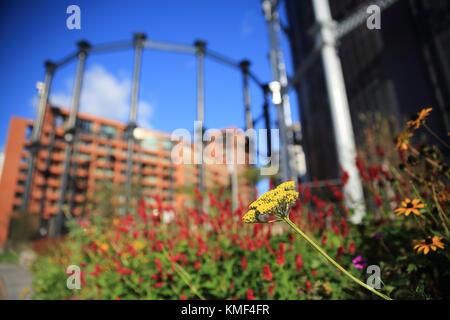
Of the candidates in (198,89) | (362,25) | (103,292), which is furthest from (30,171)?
(362,25)

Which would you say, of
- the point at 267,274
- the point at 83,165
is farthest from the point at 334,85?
the point at 83,165

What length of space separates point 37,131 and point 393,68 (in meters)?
18.6

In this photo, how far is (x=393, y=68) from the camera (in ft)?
30.9

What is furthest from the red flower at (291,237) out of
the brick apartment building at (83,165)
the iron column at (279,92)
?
the brick apartment building at (83,165)

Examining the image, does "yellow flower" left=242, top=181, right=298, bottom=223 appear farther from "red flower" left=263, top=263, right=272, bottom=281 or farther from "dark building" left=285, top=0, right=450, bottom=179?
"dark building" left=285, top=0, right=450, bottom=179

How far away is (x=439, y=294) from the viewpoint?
1.59 metres

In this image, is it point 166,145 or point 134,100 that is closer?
point 134,100

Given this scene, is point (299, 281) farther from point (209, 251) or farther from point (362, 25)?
point (362, 25)

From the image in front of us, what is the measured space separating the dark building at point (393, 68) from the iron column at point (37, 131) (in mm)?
15325

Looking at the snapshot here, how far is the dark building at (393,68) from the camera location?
7.94m

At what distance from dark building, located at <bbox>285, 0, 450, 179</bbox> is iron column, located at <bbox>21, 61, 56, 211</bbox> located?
1532 centimetres

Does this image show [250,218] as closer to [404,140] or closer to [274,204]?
[274,204]

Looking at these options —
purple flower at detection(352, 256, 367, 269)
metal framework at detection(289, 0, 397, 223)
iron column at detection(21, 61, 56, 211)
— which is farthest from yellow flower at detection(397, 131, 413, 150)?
iron column at detection(21, 61, 56, 211)

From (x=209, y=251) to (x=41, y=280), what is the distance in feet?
11.2
